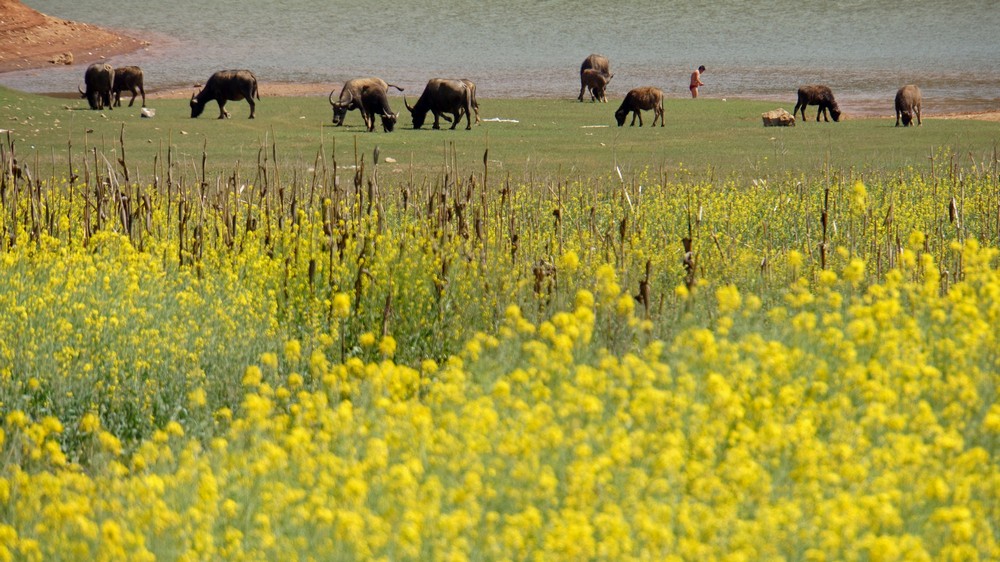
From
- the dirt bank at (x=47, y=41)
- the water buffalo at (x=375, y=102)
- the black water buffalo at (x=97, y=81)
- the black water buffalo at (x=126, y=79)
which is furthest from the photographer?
the dirt bank at (x=47, y=41)

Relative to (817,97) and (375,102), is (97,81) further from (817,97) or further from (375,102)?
(817,97)

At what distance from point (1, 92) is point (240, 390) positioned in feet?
76.7

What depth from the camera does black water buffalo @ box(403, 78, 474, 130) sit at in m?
26.1

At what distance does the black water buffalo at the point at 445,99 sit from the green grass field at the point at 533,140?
44 cm

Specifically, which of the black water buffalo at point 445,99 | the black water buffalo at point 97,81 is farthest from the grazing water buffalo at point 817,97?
the black water buffalo at point 97,81

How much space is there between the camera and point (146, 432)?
627 centimetres

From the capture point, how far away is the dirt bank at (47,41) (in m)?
55.8

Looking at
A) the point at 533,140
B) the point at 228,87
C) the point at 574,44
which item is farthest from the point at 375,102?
the point at 574,44

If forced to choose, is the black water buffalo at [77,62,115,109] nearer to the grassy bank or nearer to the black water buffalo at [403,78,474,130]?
the black water buffalo at [403,78,474,130]

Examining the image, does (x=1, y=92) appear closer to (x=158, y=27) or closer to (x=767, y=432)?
(x=767, y=432)

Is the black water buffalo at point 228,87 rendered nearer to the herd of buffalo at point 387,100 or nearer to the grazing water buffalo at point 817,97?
the herd of buffalo at point 387,100

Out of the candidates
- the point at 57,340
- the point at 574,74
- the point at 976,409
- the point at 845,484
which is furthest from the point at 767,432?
the point at 574,74

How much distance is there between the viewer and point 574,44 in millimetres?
70562

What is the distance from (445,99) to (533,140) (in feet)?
13.8
